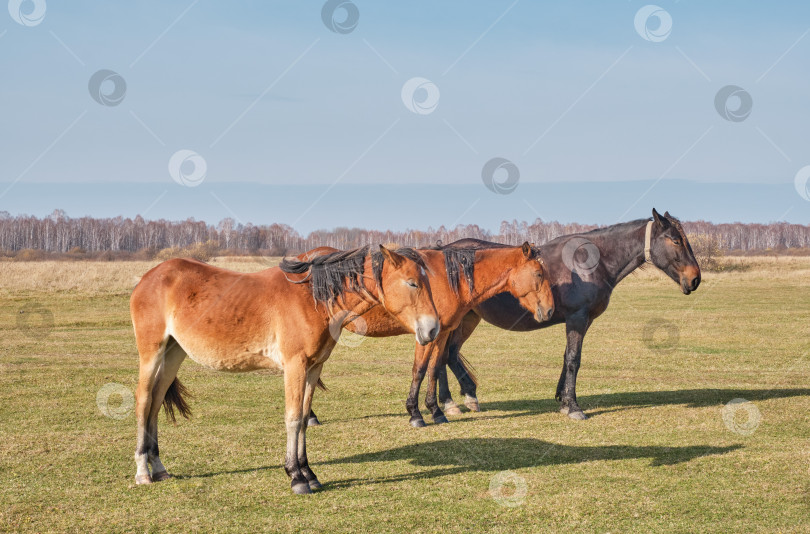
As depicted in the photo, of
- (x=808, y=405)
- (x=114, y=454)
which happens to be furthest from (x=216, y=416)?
(x=808, y=405)

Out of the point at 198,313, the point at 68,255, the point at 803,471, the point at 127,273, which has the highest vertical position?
the point at 68,255

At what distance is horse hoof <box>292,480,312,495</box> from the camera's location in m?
6.78

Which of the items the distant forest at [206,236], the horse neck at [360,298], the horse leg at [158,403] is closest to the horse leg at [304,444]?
the horse neck at [360,298]

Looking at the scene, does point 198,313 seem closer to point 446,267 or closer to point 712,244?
point 446,267

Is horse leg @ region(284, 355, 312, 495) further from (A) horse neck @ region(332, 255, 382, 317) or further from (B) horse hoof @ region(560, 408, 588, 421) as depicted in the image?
(B) horse hoof @ region(560, 408, 588, 421)

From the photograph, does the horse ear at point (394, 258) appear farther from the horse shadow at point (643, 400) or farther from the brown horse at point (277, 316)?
the horse shadow at point (643, 400)

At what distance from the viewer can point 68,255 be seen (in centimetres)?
11425

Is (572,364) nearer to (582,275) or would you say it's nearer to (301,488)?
(582,275)

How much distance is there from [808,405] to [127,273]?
42.9 metres

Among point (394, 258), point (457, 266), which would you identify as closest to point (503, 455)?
point (457, 266)

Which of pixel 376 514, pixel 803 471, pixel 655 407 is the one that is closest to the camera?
pixel 376 514

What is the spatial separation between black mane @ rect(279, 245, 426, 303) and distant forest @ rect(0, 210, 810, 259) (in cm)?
11101

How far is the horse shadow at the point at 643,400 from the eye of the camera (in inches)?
433

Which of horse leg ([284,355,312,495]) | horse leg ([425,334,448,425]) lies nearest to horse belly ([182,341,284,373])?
horse leg ([284,355,312,495])
